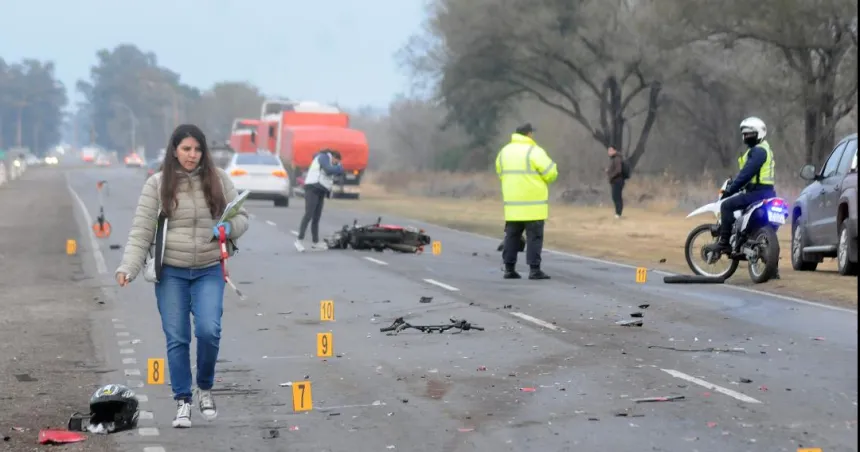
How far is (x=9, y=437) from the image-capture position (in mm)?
8555

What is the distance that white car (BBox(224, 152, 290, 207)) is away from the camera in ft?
137

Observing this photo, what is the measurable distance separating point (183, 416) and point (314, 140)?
46.3 metres

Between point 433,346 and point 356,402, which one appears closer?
point 356,402

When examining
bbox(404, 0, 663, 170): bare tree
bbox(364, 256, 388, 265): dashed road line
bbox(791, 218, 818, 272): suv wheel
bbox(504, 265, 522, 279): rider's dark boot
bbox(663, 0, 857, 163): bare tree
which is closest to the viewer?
bbox(504, 265, 522, 279): rider's dark boot

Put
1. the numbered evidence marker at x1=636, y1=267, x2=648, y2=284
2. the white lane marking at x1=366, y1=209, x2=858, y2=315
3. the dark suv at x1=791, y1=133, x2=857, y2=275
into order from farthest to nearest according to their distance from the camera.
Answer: the numbered evidence marker at x1=636, y1=267, x2=648, y2=284
the dark suv at x1=791, y1=133, x2=857, y2=275
the white lane marking at x1=366, y1=209, x2=858, y2=315

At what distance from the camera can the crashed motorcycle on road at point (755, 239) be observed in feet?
56.5

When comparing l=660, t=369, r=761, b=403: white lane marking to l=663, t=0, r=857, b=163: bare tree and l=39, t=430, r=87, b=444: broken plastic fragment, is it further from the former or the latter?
l=663, t=0, r=857, b=163: bare tree

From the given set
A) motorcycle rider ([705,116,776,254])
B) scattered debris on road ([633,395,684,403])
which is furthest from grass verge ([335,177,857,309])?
scattered debris on road ([633,395,684,403])

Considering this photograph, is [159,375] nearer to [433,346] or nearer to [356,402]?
[356,402]

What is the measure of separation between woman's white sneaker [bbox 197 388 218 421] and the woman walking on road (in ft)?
0.08

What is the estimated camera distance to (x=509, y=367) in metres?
11.2

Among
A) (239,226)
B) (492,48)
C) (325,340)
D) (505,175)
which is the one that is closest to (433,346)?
(325,340)

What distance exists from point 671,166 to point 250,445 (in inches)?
1760

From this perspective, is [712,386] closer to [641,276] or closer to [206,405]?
[206,405]
